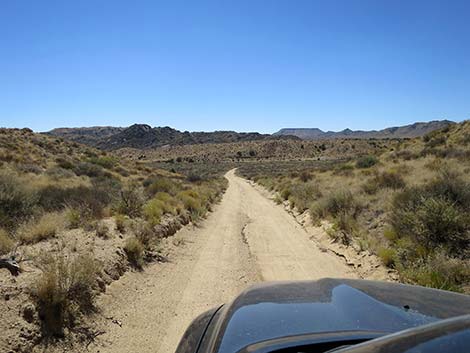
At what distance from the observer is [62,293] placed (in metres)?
6.29

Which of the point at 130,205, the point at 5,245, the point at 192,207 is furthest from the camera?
the point at 192,207

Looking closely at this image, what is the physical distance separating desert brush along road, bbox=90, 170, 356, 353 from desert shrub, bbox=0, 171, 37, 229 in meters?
4.44

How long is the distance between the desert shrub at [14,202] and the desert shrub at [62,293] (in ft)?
16.4

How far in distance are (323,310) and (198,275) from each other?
22.7ft

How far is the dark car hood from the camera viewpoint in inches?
102

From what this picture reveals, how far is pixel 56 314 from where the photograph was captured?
19.8 ft

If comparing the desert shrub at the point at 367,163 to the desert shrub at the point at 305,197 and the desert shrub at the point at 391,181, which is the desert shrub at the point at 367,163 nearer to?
the desert shrub at the point at 305,197

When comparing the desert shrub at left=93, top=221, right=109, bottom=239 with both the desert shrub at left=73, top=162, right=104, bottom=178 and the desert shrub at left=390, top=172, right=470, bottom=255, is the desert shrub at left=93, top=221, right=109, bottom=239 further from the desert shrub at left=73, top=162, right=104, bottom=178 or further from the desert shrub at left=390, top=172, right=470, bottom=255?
the desert shrub at left=73, top=162, right=104, bottom=178

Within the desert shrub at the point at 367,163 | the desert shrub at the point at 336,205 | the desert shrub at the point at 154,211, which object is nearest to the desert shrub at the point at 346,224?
the desert shrub at the point at 336,205

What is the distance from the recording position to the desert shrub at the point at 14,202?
11.7m

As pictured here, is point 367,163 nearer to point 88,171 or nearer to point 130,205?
point 88,171

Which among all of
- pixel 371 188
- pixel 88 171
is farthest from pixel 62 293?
pixel 88 171

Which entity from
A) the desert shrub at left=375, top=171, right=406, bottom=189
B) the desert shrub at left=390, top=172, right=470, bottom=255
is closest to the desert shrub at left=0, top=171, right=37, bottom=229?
the desert shrub at left=390, top=172, right=470, bottom=255

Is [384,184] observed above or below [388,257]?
above
